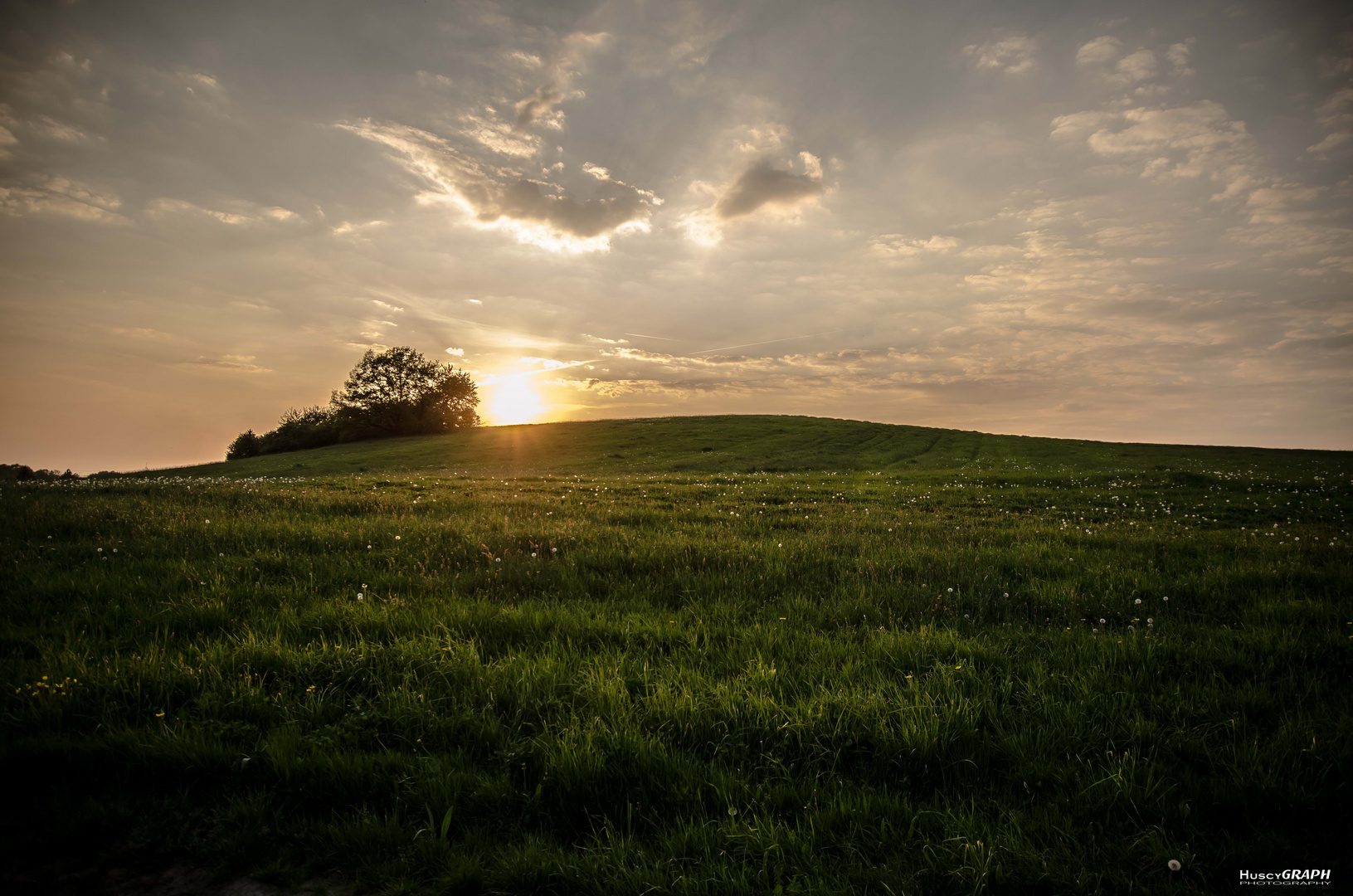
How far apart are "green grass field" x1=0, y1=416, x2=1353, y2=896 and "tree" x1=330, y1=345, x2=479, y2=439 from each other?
72.8 m

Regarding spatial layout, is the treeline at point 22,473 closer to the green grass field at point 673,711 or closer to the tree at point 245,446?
the green grass field at point 673,711

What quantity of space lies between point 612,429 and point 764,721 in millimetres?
61943

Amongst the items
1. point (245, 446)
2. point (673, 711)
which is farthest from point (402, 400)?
point (673, 711)

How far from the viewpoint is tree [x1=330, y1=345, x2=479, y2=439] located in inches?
2980

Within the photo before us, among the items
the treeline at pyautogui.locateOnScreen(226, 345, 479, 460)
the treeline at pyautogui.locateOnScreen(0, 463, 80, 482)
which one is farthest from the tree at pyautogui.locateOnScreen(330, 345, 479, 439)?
the treeline at pyautogui.locateOnScreen(0, 463, 80, 482)

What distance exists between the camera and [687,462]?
3972cm

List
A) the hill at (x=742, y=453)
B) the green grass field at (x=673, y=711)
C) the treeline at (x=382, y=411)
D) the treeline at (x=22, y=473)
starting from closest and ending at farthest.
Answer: the green grass field at (x=673, y=711), the treeline at (x=22, y=473), the hill at (x=742, y=453), the treeline at (x=382, y=411)

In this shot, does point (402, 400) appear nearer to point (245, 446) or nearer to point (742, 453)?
point (245, 446)

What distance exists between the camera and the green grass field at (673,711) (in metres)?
2.84

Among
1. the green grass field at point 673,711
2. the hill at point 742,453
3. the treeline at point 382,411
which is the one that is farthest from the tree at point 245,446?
the green grass field at point 673,711

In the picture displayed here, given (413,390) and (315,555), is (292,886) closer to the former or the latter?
(315,555)

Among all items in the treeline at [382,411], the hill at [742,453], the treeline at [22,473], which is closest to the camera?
the treeline at [22,473]

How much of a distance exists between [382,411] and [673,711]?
275 feet

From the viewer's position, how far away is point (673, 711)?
3.90m
